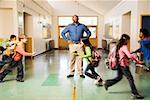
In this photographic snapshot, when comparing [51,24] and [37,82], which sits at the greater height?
[51,24]

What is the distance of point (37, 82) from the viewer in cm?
596

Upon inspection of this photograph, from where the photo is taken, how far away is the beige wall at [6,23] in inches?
365

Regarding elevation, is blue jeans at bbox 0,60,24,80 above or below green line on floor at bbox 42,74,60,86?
above

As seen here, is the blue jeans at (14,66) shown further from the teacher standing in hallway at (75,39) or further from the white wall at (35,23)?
the white wall at (35,23)

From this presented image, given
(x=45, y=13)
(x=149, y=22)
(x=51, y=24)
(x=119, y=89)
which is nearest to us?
(x=119, y=89)

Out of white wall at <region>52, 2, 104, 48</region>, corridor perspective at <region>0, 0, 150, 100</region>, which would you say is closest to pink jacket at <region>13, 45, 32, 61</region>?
corridor perspective at <region>0, 0, 150, 100</region>

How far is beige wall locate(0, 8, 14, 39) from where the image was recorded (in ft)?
30.5

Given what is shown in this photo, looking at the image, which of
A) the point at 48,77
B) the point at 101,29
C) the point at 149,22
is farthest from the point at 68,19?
the point at 48,77

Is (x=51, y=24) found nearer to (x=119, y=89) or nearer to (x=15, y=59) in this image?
(x=15, y=59)

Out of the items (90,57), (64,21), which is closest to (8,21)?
(90,57)

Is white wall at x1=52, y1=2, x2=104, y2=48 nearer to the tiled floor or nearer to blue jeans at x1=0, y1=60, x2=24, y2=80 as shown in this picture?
the tiled floor

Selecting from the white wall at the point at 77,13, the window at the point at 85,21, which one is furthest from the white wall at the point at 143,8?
the window at the point at 85,21

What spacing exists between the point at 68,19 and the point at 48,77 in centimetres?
1327

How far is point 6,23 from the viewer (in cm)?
932
